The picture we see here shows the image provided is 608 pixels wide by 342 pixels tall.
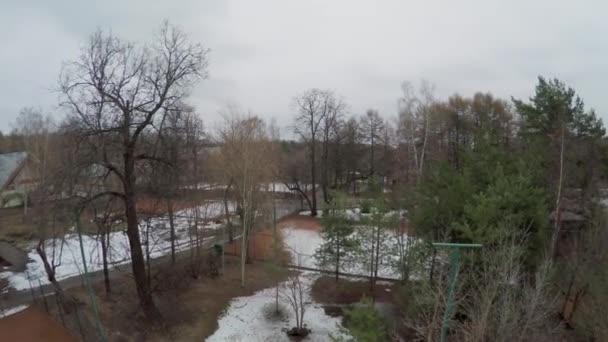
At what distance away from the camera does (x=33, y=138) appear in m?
29.7

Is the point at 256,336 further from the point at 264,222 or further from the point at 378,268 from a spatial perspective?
the point at 264,222

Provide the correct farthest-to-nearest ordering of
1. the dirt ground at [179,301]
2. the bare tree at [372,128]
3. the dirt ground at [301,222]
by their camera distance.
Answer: the bare tree at [372,128] < the dirt ground at [301,222] < the dirt ground at [179,301]

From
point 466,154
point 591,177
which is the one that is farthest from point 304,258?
point 591,177

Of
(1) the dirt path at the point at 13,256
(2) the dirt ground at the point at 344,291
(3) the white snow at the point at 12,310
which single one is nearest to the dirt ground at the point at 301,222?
(2) the dirt ground at the point at 344,291

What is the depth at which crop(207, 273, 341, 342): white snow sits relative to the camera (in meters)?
13.5

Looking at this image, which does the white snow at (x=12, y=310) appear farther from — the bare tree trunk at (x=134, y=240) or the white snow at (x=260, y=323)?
the white snow at (x=260, y=323)

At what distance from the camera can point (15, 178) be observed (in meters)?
32.7

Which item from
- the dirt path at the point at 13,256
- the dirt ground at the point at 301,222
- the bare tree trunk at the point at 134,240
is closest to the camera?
the bare tree trunk at the point at 134,240

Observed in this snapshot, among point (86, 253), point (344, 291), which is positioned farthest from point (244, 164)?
point (86, 253)

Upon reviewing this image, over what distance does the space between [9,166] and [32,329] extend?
26.1 m

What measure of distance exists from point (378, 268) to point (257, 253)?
25.7 feet

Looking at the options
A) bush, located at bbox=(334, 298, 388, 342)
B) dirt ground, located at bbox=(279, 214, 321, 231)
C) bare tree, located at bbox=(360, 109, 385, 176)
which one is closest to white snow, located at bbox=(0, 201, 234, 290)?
dirt ground, located at bbox=(279, 214, 321, 231)

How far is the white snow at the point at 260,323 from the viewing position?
530 inches

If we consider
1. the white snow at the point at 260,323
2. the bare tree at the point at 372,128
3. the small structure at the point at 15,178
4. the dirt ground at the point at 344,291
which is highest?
the bare tree at the point at 372,128
